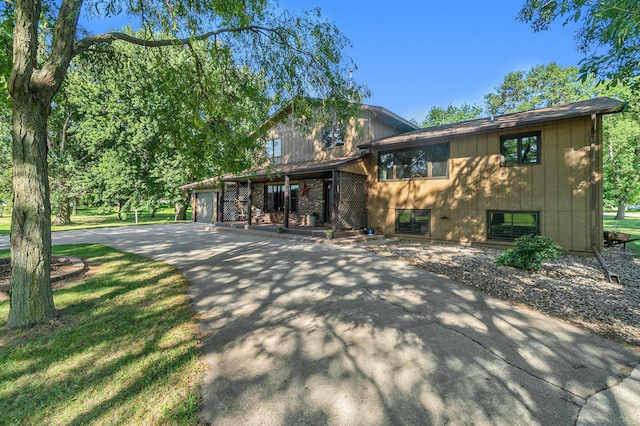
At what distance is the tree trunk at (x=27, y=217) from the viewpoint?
3574 mm

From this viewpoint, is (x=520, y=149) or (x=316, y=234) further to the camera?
(x=316, y=234)

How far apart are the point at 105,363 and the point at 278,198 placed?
542 inches

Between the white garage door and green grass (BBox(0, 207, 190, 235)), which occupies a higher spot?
the white garage door

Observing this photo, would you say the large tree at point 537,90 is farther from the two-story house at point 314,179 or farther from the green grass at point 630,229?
the two-story house at point 314,179

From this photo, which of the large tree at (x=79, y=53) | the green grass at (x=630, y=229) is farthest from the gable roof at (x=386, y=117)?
the green grass at (x=630, y=229)

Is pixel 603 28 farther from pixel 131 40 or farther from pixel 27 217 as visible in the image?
pixel 27 217

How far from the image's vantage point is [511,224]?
9516mm

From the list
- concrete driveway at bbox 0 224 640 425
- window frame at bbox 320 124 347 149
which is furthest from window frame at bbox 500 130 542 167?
concrete driveway at bbox 0 224 640 425

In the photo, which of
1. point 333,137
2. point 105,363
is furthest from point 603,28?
point 333,137

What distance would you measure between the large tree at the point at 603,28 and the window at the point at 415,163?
4892 mm

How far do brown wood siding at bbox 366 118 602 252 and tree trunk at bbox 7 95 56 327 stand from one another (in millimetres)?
10768

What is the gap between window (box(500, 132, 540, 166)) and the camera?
9070 mm

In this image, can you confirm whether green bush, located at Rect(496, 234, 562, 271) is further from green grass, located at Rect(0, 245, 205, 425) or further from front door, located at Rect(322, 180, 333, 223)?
front door, located at Rect(322, 180, 333, 223)

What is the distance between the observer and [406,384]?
2553 mm
